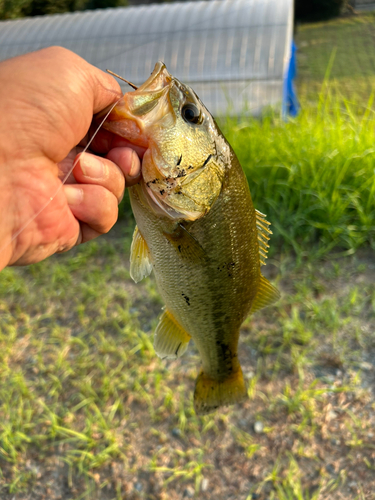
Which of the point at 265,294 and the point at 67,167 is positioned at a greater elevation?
the point at 67,167

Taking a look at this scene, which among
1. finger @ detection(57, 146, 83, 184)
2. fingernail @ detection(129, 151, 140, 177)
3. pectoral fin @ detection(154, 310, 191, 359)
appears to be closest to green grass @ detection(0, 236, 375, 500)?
pectoral fin @ detection(154, 310, 191, 359)

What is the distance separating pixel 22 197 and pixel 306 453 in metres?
1.96

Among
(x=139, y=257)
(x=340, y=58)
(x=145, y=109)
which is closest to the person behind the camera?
(x=145, y=109)

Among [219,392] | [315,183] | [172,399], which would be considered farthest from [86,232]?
[315,183]

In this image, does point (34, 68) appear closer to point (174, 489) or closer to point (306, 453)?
point (174, 489)

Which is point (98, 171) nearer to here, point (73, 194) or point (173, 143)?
point (73, 194)

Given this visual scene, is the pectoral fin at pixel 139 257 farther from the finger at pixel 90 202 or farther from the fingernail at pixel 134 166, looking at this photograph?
the fingernail at pixel 134 166

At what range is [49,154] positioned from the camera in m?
1.23

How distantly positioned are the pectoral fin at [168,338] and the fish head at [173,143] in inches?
20.0

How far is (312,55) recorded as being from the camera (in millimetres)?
6164

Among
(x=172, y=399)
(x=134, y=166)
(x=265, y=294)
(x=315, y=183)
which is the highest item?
(x=134, y=166)

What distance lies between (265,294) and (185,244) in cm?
41

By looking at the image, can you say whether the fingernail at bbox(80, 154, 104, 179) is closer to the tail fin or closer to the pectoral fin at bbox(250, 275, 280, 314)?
the pectoral fin at bbox(250, 275, 280, 314)

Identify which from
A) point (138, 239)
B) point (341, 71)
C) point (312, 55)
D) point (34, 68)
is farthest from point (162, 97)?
point (312, 55)
